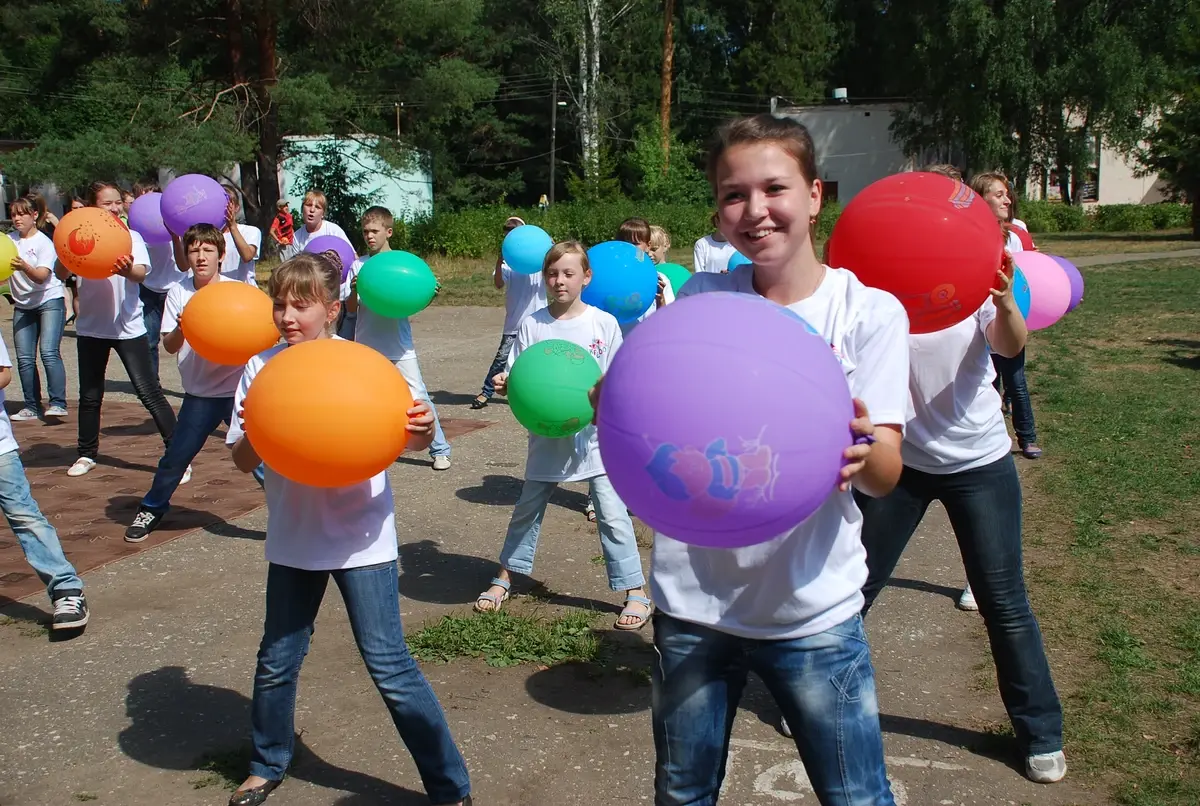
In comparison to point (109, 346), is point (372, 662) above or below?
below

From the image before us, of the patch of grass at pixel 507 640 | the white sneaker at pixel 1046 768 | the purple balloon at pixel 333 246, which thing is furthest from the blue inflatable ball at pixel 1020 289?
the purple balloon at pixel 333 246

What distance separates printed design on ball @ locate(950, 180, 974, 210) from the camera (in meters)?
3.28

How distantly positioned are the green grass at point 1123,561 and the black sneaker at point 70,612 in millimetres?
4188

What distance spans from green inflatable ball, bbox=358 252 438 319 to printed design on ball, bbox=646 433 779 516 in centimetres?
577

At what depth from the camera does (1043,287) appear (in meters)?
5.85

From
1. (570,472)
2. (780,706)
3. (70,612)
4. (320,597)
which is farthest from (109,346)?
(780,706)

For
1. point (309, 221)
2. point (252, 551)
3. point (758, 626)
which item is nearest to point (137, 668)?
point (252, 551)

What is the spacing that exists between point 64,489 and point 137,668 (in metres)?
3.47

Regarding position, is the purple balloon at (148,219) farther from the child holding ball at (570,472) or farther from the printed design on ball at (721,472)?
the printed design on ball at (721,472)

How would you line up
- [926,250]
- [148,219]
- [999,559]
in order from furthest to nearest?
[148,219] < [999,559] < [926,250]

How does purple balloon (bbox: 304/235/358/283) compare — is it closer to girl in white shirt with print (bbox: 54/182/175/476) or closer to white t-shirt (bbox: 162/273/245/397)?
girl in white shirt with print (bbox: 54/182/175/476)

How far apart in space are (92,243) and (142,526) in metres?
2.29

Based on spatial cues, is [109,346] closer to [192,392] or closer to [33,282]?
[33,282]

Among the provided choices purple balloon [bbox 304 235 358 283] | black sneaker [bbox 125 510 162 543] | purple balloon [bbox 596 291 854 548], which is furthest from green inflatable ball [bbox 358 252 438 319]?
purple balloon [bbox 596 291 854 548]
